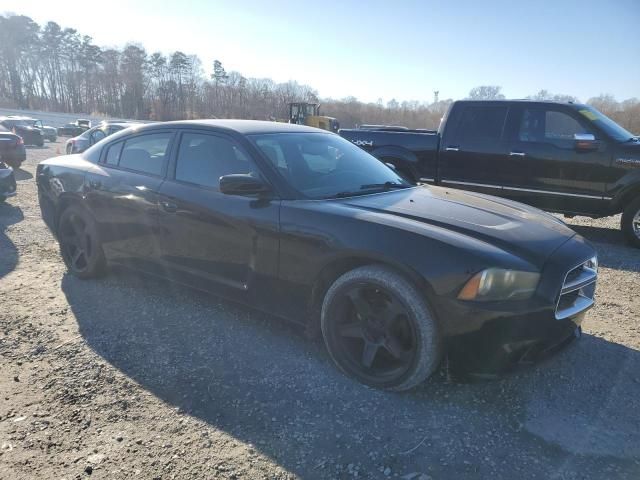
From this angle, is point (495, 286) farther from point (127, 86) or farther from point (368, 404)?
point (127, 86)

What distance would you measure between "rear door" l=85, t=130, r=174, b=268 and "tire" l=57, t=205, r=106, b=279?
15 cm

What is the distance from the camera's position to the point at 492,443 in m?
2.29

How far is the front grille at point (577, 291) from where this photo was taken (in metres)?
2.57

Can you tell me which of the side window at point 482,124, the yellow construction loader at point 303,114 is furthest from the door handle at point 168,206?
the yellow construction loader at point 303,114

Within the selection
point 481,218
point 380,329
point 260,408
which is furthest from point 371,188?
point 260,408

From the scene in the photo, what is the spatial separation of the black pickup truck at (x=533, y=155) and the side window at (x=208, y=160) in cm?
450

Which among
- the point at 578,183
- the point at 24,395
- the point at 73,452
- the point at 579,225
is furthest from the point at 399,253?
the point at 579,225

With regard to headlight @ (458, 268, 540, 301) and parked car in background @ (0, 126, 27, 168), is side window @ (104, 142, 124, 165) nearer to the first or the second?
headlight @ (458, 268, 540, 301)

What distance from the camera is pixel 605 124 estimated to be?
6395 millimetres

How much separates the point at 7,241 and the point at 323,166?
178 inches

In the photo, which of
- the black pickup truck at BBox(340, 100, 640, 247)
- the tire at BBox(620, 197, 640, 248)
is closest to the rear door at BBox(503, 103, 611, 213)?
the black pickup truck at BBox(340, 100, 640, 247)

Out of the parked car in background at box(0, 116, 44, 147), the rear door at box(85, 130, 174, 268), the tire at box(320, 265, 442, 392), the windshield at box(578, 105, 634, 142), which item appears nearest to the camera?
the tire at box(320, 265, 442, 392)

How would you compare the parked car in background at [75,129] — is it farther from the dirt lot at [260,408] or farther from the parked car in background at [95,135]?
the dirt lot at [260,408]

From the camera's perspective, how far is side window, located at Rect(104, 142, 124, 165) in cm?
416
